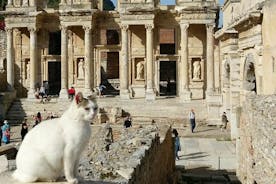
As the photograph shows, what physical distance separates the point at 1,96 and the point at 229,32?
1554 centimetres

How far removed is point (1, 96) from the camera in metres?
29.7

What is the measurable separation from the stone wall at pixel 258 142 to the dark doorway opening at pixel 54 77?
2417cm

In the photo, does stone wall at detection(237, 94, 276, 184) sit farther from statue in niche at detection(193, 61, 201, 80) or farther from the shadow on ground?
statue in niche at detection(193, 61, 201, 80)

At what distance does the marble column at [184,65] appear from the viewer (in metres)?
29.9

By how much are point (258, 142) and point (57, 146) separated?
6837 mm

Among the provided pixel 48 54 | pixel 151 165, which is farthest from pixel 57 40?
pixel 151 165

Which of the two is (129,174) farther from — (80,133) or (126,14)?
(126,14)

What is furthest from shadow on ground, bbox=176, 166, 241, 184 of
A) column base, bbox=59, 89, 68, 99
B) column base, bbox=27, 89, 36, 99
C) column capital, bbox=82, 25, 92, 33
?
column base, bbox=27, 89, 36, 99

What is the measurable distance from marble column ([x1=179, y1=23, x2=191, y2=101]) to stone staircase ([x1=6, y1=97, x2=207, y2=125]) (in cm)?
57

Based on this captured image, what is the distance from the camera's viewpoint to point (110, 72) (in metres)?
40.8

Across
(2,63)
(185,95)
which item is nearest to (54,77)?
(2,63)

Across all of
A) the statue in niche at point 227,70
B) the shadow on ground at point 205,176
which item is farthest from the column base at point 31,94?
the shadow on ground at point 205,176

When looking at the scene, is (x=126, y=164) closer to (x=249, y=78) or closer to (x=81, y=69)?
(x=249, y=78)

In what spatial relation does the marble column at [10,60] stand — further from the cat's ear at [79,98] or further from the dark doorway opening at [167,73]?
the cat's ear at [79,98]
